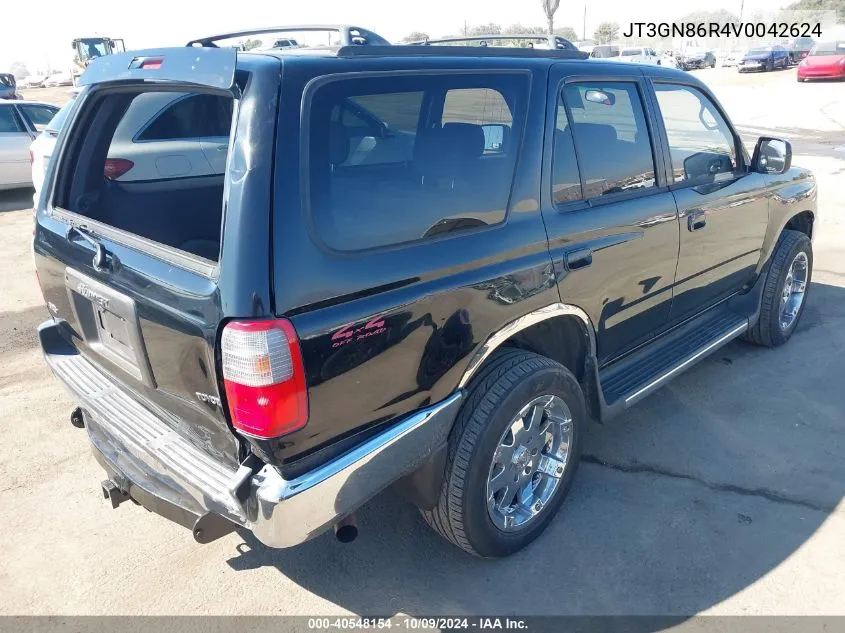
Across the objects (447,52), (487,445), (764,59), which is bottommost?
(764,59)

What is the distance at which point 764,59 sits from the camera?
33938 mm

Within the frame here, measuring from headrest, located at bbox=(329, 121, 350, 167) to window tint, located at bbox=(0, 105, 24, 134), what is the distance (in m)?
10.2

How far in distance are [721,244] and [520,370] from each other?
188 centimetres

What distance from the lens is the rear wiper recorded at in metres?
2.32

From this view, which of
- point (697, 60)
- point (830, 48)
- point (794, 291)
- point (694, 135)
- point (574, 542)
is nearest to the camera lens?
point (574, 542)

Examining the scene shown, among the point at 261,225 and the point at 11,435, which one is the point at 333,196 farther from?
the point at 11,435

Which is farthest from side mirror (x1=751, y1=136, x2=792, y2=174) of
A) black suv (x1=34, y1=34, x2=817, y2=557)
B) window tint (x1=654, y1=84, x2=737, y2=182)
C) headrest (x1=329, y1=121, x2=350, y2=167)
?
headrest (x1=329, y1=121, x2=350, y2=167)

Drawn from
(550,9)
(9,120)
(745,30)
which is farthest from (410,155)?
(745,30)

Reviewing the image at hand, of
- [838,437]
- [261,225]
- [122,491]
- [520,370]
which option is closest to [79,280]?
[122,491]

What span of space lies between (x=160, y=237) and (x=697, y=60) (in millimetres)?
45359

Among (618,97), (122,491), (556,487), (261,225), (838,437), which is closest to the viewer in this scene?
(261,225)

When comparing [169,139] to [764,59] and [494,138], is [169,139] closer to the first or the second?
[494,138]

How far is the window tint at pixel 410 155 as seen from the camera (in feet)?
6.66

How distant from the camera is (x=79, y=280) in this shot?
2.54m
